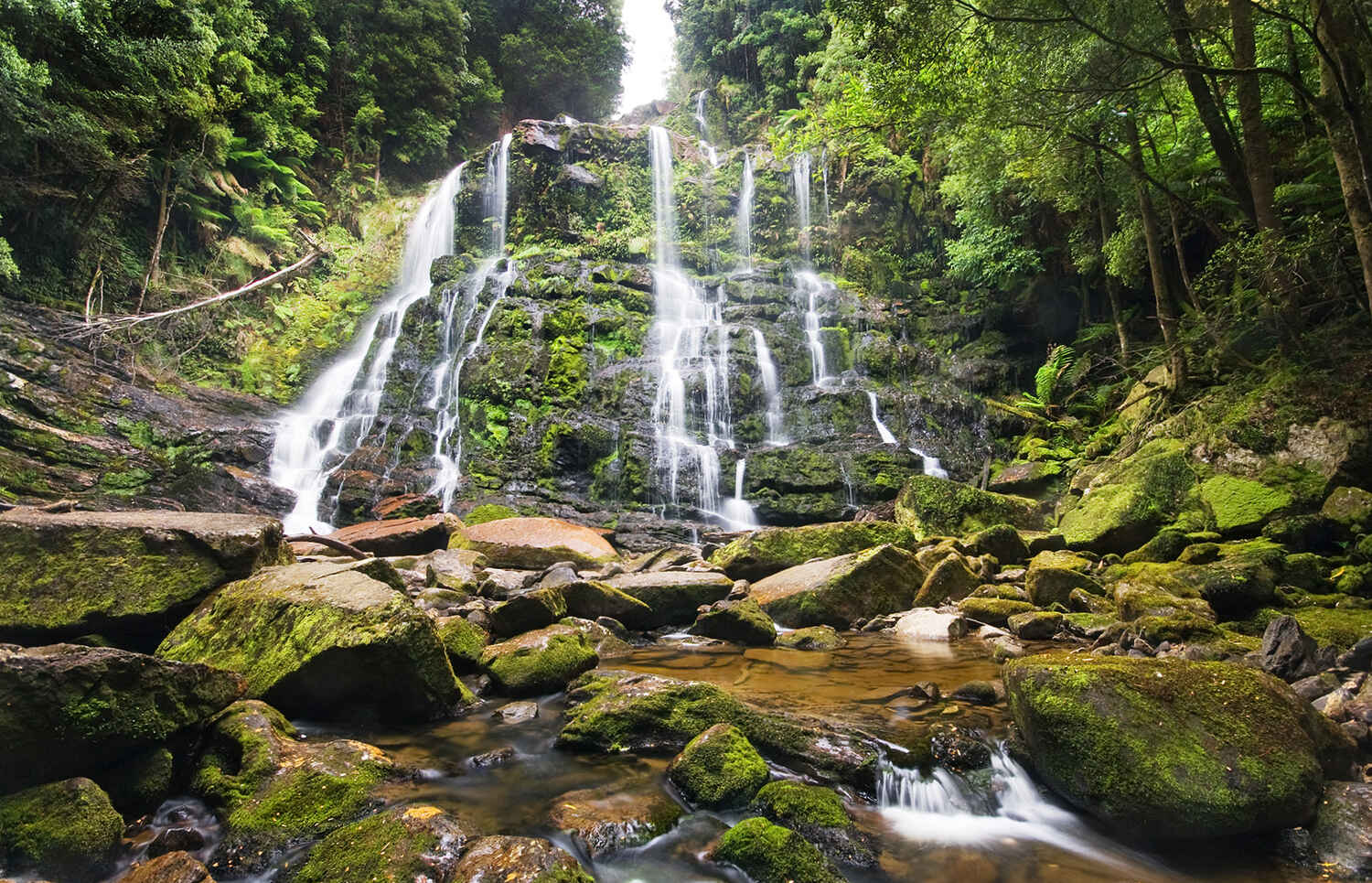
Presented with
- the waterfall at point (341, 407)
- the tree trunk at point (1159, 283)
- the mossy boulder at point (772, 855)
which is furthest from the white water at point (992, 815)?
the waterfall at point (341, 407)

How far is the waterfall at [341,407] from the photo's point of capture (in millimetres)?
13797

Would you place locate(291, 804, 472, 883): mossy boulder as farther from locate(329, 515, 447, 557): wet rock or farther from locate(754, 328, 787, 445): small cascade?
locate(754, 328, 787, 445): small cascade

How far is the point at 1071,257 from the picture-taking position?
15578mm

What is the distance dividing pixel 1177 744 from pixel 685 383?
1440 centimetres

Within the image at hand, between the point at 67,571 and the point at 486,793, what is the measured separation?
9.98 ft

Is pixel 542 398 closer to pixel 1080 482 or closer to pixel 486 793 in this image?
pixel 1080 482

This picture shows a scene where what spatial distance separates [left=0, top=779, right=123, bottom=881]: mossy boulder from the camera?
236 centimetres

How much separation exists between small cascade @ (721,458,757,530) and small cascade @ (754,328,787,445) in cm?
197

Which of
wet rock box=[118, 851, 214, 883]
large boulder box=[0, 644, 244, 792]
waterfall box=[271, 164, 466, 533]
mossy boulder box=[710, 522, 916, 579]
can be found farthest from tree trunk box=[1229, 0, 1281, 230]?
waterfall box=[271, 164, 466, 533]

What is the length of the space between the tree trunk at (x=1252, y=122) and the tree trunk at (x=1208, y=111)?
39cm

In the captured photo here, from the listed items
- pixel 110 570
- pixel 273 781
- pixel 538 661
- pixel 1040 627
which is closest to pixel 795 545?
→ pixel 1040 627

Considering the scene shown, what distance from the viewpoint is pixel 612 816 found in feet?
9.59

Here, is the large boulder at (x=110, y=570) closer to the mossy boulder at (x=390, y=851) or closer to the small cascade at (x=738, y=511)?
the mossy boulder at (x=390, y=851)

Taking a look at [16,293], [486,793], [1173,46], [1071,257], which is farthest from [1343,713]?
[16,293]
